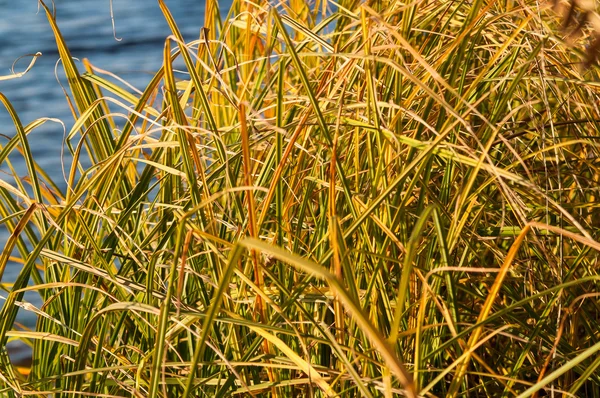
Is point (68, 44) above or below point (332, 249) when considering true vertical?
below

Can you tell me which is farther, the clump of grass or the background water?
the background water

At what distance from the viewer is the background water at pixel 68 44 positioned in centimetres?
364

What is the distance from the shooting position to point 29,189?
2.97m

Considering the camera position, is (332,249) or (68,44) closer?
(332,249)

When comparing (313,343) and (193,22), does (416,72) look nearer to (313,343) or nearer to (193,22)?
(313,343)

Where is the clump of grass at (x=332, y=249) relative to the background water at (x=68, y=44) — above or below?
above

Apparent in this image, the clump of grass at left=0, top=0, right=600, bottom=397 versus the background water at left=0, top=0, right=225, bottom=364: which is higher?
the clump of grass at left=0, top=0, right=600, bottom=397

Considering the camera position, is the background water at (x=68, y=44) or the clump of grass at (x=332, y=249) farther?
the background water at (x=68, y=44)

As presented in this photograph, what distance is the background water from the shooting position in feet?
11.9

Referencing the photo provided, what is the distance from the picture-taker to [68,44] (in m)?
4.91

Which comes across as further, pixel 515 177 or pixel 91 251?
pixel 91 251

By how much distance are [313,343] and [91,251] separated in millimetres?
376

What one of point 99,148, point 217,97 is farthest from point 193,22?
point 99,148

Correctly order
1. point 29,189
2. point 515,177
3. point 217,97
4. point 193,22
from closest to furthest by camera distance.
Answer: point 515,177 < point 217,97 < point 29,189 < point 193,22
